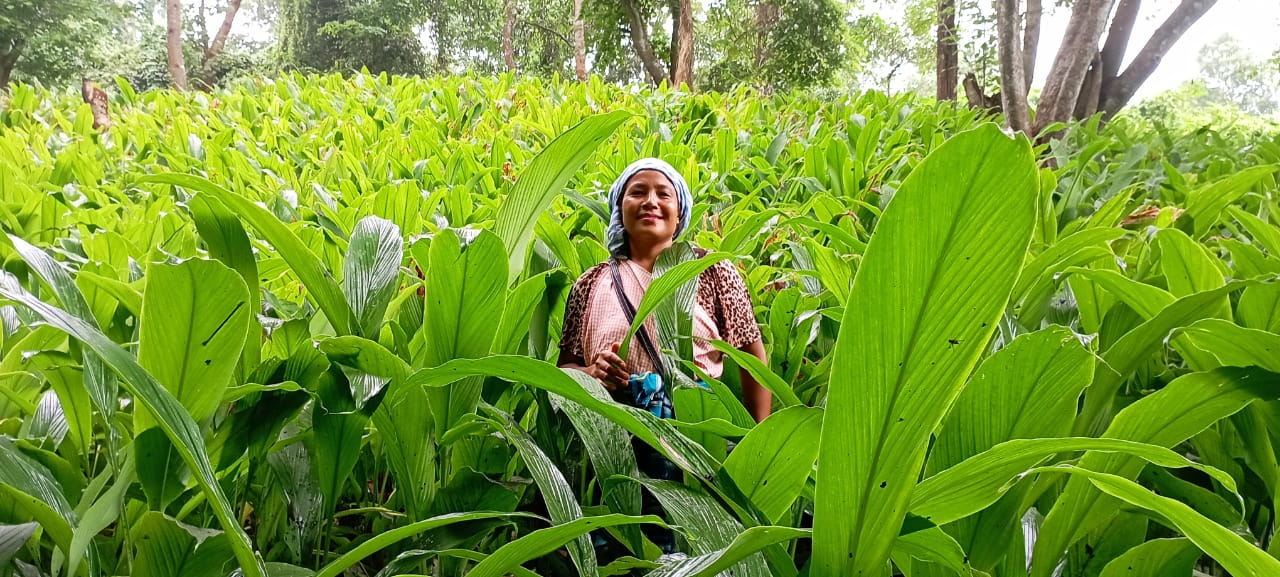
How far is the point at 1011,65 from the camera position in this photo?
3.12 metres

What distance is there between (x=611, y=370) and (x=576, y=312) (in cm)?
17

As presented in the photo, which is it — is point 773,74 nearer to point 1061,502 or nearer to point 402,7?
point 1061,502

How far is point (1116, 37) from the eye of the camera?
14.0ft

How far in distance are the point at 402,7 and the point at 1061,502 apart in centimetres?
2337

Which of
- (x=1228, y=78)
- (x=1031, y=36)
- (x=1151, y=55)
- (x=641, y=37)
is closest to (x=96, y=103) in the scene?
(x=1031, y=36)

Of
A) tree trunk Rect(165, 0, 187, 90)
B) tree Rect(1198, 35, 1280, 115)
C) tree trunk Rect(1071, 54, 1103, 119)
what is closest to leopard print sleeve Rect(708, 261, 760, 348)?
tree trunk Rect(1071, 54, 1103, 119)

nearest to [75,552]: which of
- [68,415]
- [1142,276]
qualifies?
[68,415]

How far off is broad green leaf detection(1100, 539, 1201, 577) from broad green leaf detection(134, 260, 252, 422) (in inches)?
33.2

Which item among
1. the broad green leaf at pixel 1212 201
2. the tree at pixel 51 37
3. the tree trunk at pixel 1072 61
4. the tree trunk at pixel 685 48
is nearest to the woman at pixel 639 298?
the broad green leaf at pixel 1212 201

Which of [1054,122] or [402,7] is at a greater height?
[402,7]

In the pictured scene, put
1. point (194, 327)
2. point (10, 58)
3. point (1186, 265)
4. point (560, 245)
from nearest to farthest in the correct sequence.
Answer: point (194, 327) → point (1186, 265) → point (560, 245) → point (10, 58)

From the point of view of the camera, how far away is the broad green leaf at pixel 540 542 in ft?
1.91

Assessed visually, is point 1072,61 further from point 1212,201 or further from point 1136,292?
point 1136,292

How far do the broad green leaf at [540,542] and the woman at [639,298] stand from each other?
504 mm
